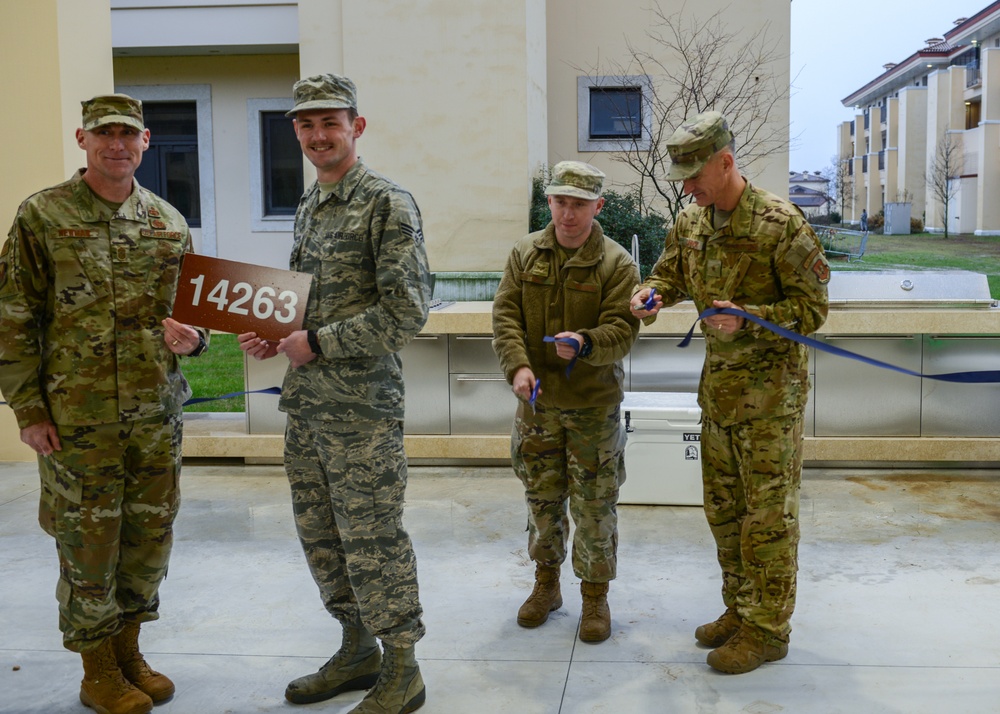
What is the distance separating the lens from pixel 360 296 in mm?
3186

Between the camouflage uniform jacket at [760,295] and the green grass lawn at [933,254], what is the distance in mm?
4659

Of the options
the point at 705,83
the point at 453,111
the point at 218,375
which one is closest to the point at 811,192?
the point at 705,83

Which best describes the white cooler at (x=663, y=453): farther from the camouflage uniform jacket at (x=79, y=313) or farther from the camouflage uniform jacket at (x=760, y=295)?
the camouflage uniform jacket at (x=79, y=313)

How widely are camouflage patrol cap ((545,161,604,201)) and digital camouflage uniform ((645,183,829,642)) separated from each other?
42cm

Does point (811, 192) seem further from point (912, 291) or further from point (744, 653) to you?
point (744, 653)

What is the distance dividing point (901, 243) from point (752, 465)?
6489 mm

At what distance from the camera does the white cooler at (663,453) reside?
5859 mm

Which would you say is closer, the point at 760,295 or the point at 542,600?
the point at 760,295

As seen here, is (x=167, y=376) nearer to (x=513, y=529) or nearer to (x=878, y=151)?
(x=513, y=529)

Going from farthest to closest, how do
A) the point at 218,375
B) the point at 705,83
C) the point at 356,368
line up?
1. the point at 705,83
2. the point at 218,375
3. the point at 356,368

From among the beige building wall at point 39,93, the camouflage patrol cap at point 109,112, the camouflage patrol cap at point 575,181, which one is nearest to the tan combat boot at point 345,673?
the camouflage patrol cap at point 575,181

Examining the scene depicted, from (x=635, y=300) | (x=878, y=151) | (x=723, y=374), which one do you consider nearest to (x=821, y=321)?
(x=723, y=374)

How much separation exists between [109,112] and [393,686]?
6.66 ft

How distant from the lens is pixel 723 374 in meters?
3.65
